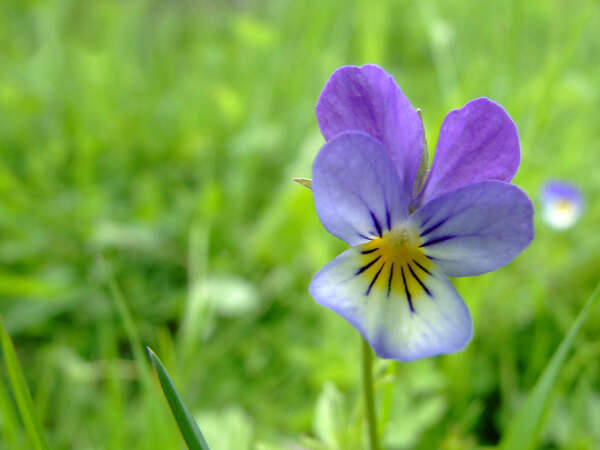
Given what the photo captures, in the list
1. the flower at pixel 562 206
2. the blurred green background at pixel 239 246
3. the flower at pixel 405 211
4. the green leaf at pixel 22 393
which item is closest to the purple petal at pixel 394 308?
the flower at pixel 405 211

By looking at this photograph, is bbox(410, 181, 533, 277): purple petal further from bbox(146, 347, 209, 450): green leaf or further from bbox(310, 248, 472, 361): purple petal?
bbox(146, 347, 209, 450): green leaf

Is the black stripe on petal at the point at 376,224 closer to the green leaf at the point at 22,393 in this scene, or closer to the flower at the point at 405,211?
the flower at the point at 405,211

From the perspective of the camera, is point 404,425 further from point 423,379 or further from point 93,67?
point 93,67

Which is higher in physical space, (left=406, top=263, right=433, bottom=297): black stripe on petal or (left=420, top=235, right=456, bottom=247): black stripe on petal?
(left=420, top=235, right=456, bottom=247): black stripe on petal

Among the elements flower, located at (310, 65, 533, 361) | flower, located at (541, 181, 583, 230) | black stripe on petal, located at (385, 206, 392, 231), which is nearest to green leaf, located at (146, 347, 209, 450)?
flower, located at (310, 65, 533, 361)

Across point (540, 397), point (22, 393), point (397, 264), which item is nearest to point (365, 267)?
point (397, 264)

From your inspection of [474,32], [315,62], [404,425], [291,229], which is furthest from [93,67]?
[404,425]
